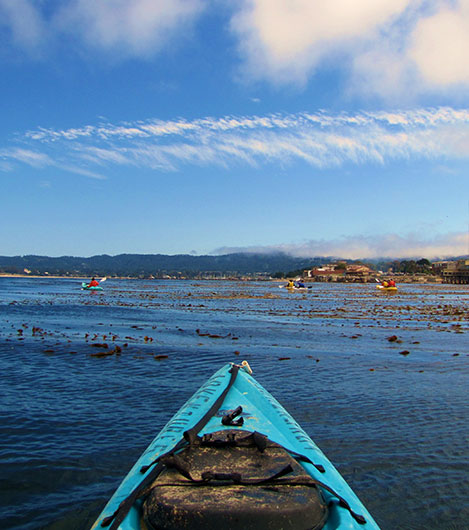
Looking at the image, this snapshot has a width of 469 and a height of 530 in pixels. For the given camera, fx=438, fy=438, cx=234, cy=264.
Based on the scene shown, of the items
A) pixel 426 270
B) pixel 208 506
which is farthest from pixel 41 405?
pixel 426 270

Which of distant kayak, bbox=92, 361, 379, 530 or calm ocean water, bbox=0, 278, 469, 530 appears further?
calm ocean water, bbox=0, 278, 469, 530

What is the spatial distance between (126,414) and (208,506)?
5.64m

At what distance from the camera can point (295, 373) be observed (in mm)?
11766

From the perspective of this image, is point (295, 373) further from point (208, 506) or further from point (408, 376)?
point (208, 506)

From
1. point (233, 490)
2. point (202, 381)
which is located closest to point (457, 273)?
point (202, 381)

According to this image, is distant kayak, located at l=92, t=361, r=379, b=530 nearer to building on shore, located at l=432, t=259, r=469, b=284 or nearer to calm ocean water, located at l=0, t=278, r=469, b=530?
calm ocean water, located at l=0, t=278, r=469, b=530

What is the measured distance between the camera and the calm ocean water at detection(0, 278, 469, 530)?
551 centimetres

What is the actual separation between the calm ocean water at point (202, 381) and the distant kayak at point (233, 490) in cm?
159

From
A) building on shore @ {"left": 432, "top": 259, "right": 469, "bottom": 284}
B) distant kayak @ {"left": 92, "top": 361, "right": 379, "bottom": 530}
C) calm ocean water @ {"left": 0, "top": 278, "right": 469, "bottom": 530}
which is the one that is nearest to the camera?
distant kayak @ {"left": 92, "top": 361, "right": 379, "bottom": 530}

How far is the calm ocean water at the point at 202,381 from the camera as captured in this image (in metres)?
5.51

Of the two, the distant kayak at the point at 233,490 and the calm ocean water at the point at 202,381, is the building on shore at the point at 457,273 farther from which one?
the distant kayak at the point at 233,490

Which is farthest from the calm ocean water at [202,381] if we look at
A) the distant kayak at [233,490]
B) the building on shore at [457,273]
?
the building on shore at [457,273]

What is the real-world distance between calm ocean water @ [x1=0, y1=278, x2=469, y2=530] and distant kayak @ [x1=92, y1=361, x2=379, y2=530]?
1.59 metres

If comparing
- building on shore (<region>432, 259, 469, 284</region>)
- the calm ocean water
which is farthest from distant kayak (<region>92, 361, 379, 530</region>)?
building on shore (<region>432, 259, 469, 284</region>)
